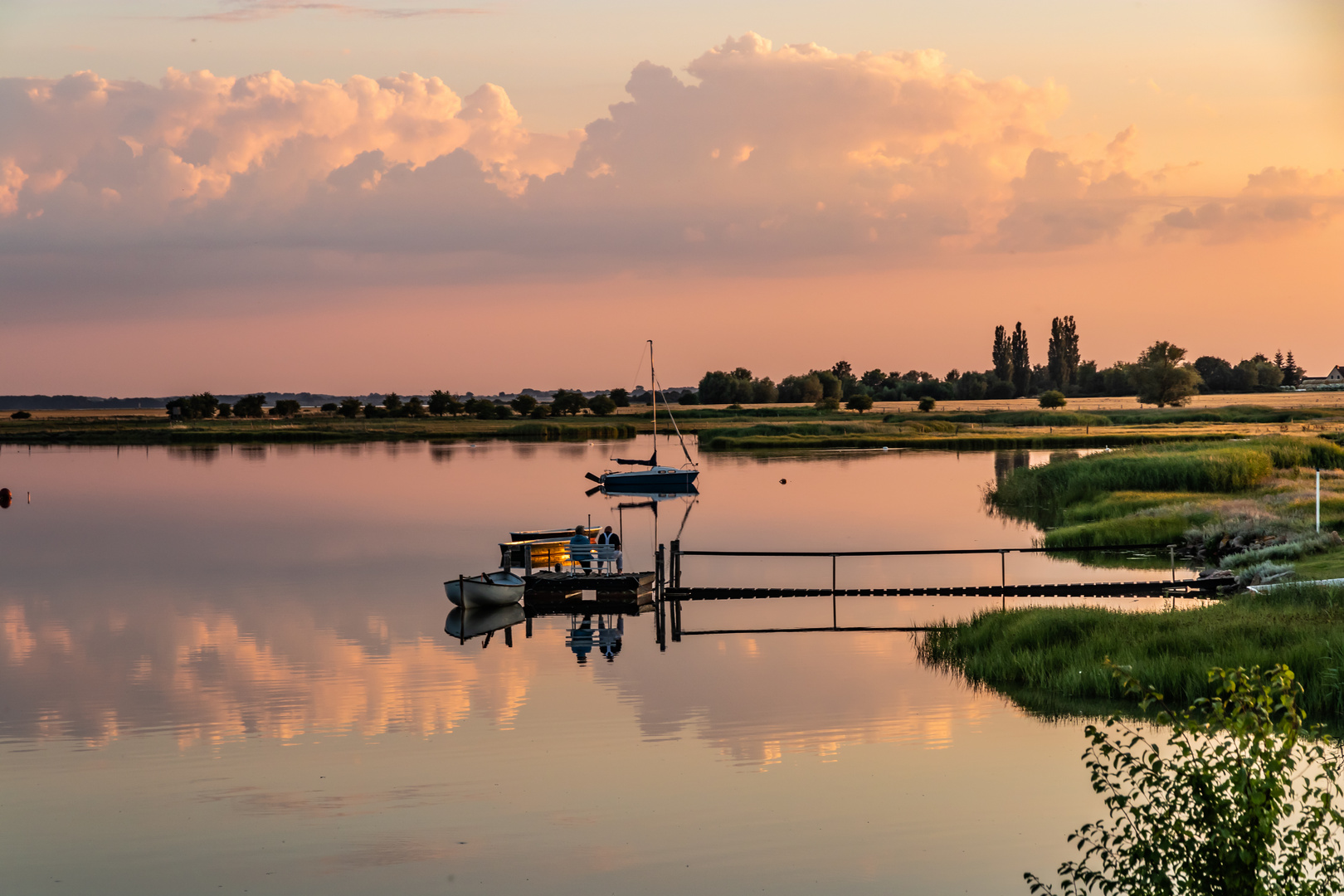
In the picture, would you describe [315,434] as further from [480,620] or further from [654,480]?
[480,620]

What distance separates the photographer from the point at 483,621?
34969 mm

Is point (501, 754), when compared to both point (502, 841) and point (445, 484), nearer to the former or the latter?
point (502, 841)

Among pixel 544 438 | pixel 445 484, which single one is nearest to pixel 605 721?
pixel 445 484

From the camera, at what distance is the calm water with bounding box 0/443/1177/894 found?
16156 millimetres

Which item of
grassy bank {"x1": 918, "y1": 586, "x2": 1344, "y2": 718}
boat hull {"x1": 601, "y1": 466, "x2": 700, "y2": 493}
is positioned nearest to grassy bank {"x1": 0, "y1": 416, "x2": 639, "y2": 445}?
boat hull {"x1": 601, "y1": 466, "x2": 700, "y2": 493}

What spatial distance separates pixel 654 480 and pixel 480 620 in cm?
5425

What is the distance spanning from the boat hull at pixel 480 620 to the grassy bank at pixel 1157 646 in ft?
39.8

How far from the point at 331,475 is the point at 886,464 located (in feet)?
158

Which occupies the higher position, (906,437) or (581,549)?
(906,437)

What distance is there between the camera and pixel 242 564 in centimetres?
5316

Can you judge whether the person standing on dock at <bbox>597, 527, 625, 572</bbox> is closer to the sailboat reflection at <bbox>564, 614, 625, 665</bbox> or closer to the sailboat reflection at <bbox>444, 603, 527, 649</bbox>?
the sailboat reflection at <bbox>564, 614, 625, 665</bbox>

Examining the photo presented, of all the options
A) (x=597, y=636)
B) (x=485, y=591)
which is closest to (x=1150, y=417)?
(x=485, y=591)

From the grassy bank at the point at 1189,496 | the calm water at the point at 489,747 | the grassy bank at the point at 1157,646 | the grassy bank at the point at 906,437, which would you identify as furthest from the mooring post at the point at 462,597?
the grassy bank at the point at 906,437

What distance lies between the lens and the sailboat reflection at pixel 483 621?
33.7m
